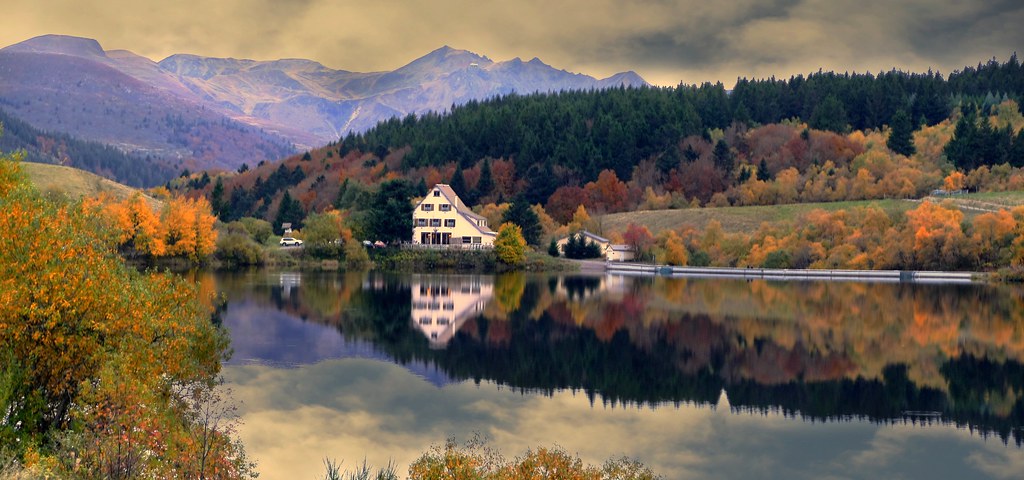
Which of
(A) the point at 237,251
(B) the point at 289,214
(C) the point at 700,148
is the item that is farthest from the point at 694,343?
(C) the point at 700,148

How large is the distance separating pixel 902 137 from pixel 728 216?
40.4m

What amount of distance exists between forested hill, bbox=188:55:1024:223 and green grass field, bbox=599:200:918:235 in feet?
31.3

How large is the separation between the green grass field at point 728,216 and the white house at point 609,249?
26.0 ft

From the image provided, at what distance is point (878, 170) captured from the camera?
129000 millimetres

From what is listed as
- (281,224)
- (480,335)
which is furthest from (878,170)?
(480,335)

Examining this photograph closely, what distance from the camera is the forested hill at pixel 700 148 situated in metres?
130

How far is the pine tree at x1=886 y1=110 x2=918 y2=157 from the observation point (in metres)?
137

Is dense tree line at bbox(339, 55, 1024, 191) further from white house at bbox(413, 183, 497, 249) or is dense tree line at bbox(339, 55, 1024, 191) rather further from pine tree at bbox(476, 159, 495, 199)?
white house at bbox(413, 183, 497, 249)

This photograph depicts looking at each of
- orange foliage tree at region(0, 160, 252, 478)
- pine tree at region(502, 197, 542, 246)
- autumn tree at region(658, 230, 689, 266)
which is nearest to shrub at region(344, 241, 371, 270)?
pine tree at region(502, 197, 542, 246)

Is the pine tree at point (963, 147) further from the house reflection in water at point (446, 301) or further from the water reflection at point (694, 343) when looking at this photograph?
the house reflection in water at point (446, 301)

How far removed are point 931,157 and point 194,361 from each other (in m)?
136

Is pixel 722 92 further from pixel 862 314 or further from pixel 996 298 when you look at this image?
pixel 862 314

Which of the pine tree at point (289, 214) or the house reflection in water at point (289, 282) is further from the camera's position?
the pine tree at point (289, 214)

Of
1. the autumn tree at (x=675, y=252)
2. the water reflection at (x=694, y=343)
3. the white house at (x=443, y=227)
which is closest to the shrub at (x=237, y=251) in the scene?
the white house at (x=443, y=227)
